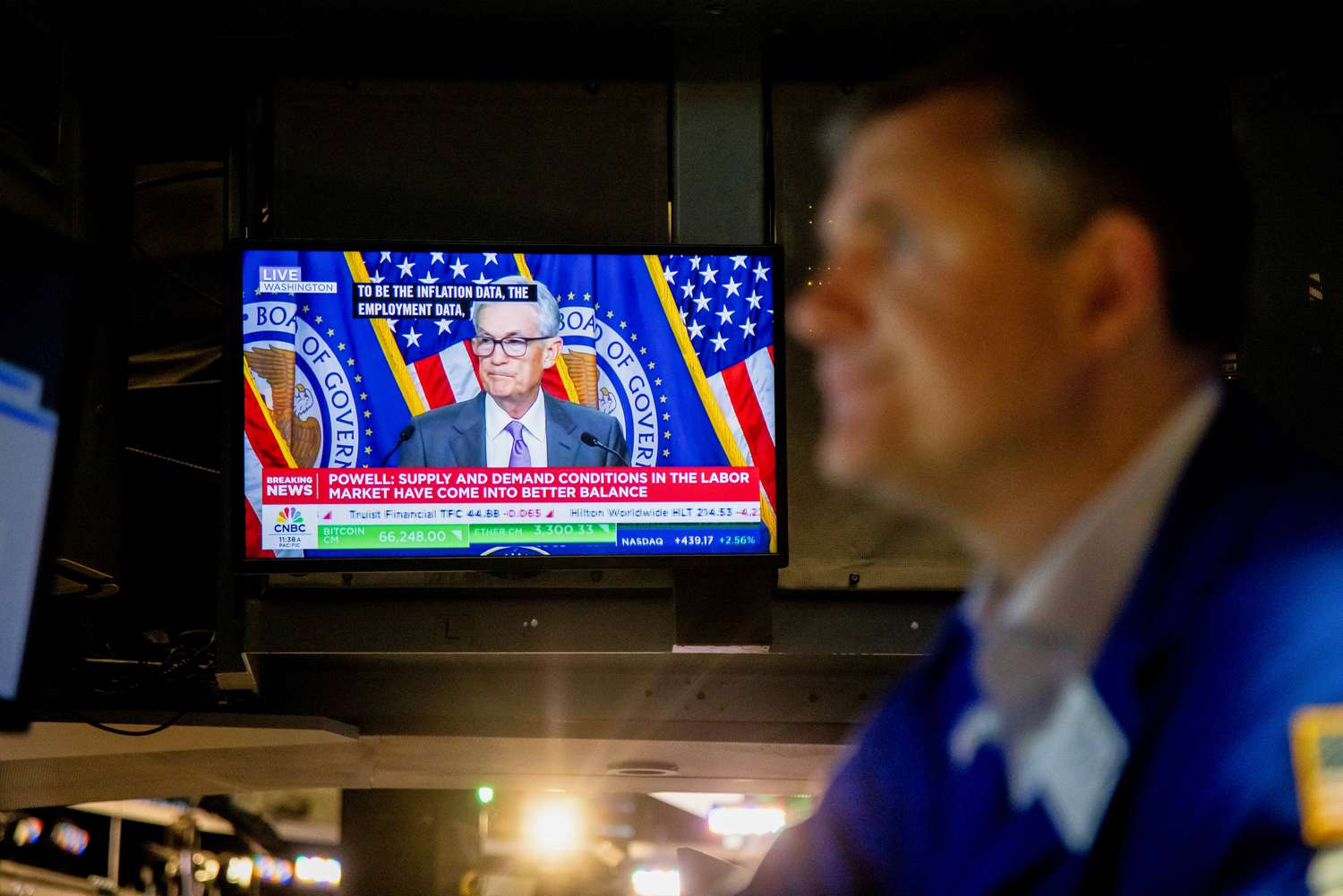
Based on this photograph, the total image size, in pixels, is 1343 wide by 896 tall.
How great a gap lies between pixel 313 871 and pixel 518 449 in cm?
948

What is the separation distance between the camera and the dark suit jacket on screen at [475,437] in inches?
132

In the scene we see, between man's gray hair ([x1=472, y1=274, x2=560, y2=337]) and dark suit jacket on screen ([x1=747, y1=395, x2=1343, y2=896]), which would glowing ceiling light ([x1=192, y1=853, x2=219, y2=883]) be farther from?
dark suit jacket on screen ([x1=747, y1=395, x2=1343, y2=896])

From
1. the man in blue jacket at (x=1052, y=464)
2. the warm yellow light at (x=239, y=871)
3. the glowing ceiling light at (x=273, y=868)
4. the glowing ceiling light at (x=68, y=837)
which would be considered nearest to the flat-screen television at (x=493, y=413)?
the man in blue jacket at (x=1052, y=464)

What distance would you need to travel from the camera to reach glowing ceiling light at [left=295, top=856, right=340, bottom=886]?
38.4 feet

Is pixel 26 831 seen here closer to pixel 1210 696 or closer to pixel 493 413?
pixel 493 413

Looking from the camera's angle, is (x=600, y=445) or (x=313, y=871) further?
(x=313, y=871)

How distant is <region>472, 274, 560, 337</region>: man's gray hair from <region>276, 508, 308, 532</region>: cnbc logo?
618mm

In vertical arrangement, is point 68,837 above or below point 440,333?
below

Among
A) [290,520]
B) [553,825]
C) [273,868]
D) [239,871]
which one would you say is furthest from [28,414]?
[553,825]

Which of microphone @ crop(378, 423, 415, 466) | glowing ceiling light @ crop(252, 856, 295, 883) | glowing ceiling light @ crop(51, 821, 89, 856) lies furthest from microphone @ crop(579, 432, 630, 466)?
glowing ceiling light @ crop(252, 856, 295, 883)

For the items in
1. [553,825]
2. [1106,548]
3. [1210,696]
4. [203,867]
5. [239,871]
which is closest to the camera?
[1210,696]

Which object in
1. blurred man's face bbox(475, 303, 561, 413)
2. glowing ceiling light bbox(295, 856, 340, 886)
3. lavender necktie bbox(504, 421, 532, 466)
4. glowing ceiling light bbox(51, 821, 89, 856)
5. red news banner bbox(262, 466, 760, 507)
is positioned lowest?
glowing ceiling light bbox(295, 856, 340, 886)

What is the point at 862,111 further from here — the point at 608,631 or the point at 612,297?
the point at 608,631

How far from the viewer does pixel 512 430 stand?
3.37m
